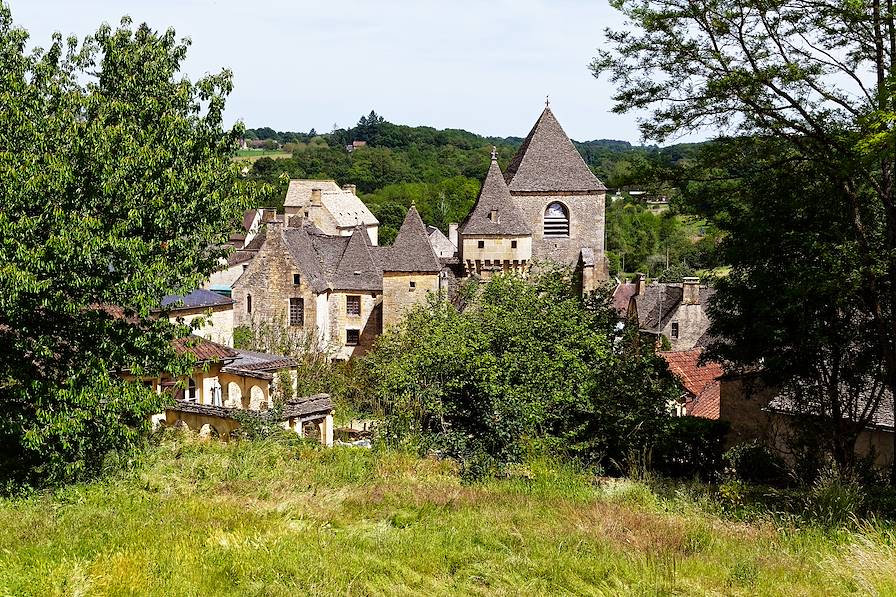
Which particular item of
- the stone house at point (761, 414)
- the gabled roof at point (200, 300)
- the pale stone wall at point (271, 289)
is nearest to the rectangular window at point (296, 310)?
the pale stone wall at point (271, 289)

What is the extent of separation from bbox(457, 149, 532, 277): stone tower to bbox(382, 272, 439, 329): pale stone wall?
381cm

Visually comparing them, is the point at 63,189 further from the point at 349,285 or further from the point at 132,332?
the point at 349,285

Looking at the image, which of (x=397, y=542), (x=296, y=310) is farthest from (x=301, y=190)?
(x=397, y=542)

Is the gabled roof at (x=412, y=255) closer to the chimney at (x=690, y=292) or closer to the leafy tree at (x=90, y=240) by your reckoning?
the chimney at (x=690, y=292)

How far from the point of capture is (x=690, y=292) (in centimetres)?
4238

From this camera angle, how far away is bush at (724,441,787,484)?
15.9 meters

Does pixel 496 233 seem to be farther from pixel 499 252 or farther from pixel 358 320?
pixel 358 320

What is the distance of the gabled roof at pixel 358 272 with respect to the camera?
40.9m

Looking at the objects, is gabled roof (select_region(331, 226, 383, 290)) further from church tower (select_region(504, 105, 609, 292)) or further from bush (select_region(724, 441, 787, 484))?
bush (select_region(724, 441, 787, 484))

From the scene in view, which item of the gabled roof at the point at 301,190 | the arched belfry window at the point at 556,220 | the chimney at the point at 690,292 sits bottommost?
the chimney at the point at 690,292

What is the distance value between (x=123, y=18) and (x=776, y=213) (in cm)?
1275

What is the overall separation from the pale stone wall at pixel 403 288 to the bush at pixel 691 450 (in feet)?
68.3

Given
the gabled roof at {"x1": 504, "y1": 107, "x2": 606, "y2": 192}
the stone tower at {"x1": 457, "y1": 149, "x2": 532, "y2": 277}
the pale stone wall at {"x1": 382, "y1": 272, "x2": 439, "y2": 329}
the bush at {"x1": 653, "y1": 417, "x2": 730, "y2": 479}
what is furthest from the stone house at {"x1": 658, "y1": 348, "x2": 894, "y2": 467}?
the pale stone wall at {"x1": 382, "y1": 272, "x2": 439, "y2": 329}

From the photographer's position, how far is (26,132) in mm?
11688
